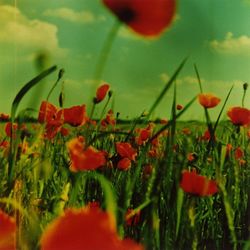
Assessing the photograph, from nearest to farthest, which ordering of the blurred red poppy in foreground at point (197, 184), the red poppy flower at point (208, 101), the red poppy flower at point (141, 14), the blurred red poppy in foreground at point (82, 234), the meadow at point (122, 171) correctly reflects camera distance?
1. the blurred red poppy in foreground at point (82, 234)
2. the red poppy flower at point (141, 14)
3. the blurred red poppy in foreground at point (197, 184)
4. the meadow at point (122, 171)
5. the red poppy flower at point (208, 101)

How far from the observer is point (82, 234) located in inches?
29.7

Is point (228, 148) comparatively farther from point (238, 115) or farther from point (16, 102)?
point (16, 102)

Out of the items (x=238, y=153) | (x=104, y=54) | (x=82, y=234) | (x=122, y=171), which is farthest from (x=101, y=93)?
(x=82, y=234)

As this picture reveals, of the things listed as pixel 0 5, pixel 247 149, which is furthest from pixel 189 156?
pixel 0 5

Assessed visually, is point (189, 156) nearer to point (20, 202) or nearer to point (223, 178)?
point (223, 178)

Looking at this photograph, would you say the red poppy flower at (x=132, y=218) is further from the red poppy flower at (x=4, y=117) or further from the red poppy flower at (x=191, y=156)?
the red poppy flower at (x=4, y=117)

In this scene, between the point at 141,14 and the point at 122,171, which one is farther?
the point at 122,171

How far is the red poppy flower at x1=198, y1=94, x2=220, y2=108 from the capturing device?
4.62 feet

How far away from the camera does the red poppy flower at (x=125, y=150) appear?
1.33 meters

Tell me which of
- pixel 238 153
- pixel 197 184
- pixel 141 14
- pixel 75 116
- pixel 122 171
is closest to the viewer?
pixel 141 14

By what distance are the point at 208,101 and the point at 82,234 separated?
73 centimetres

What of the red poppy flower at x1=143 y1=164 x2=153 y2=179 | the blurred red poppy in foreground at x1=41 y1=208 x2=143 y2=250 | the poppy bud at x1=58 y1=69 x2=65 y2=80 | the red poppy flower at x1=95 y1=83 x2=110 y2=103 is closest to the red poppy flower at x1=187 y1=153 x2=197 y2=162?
the red poppy flower at x1=143 y1=164 x2=153 y2=179

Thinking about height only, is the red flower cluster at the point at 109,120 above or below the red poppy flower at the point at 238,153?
above

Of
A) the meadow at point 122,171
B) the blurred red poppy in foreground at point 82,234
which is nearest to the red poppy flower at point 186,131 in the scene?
the meadow at point 122,171
